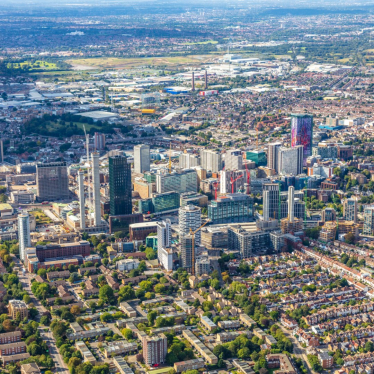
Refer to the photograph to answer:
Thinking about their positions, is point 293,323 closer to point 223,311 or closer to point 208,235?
point 223,311

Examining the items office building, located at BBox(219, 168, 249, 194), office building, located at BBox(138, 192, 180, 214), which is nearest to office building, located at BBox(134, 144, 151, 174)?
office building, located at BBox(219, 168, 249, 194)

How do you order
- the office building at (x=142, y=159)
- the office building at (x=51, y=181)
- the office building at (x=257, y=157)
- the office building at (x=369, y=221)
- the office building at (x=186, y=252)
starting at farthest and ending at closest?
1. the office building at (x=257, y=157)
2. the office building at (x=142, y=159)
3. the office building at (x=51, y=181)
4. the office building at (x=369, y=221)
5. the office building at (x=186, y=252)

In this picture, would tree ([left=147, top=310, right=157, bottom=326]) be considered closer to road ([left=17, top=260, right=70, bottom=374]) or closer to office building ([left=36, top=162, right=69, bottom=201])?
road ([left=17, top=260, right=70, bottom=374])

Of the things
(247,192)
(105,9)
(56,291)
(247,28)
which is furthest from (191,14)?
(56,291)

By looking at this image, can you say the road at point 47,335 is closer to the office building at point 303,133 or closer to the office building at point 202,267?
the office building at point 202,267

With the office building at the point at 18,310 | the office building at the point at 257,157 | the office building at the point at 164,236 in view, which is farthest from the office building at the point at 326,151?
the office building at the point at 18,310

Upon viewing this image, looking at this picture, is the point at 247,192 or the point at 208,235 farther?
the point at 247,192
